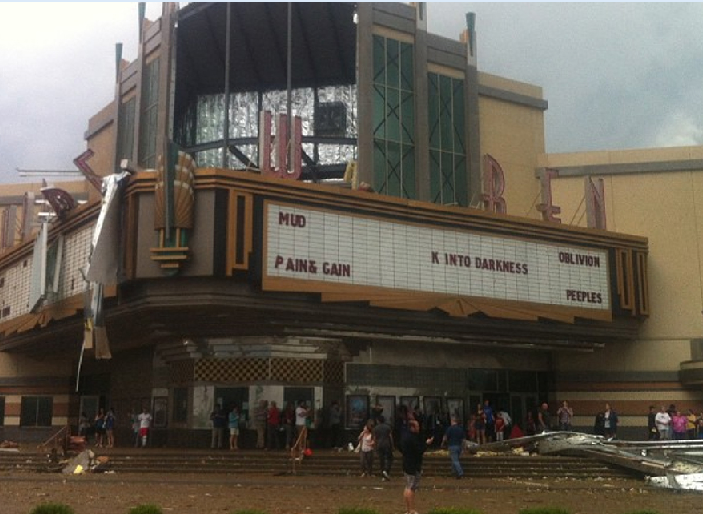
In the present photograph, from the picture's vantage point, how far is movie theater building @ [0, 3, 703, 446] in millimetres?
26312

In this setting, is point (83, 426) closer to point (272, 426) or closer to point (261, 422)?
point (261, 422)

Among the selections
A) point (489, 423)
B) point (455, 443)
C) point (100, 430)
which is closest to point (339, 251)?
A: point (455, 443)

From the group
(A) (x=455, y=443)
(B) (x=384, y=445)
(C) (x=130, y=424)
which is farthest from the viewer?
(C) (x=130, y=424)

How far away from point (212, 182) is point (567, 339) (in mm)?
16317

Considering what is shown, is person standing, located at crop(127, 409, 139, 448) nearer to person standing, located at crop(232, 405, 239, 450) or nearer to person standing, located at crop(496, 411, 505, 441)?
person standing, located at crop(232, 405, 239, 450)

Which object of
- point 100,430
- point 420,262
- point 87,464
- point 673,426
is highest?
point 420,262

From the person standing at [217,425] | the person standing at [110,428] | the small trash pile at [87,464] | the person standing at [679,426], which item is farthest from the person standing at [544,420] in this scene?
the person standing at [110,428]

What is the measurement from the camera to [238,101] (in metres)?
47.3

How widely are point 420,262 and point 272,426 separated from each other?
7394mm

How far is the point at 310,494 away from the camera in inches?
797

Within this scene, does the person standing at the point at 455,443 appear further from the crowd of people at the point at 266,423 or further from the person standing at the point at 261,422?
the person standing at the point at 261,422

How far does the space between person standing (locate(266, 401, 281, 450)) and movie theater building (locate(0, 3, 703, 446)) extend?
1044 millimetres

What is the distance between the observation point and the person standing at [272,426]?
28.7m

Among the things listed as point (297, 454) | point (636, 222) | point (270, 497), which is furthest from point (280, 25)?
point (270, 497)
